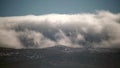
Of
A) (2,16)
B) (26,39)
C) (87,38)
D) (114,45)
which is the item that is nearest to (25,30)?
(26,39)

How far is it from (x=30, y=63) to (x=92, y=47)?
1.71m

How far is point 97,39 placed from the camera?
4930mm

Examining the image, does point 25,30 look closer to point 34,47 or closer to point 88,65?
point 34,47

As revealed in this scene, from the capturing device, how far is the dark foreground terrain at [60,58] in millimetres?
4812

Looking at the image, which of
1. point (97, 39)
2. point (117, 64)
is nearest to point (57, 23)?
point (97, 39)

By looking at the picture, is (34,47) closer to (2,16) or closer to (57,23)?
(57,23)

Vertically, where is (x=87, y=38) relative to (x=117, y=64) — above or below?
above

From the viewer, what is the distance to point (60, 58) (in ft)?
15.8

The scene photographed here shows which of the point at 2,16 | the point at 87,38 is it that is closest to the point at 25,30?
the point at 2,16

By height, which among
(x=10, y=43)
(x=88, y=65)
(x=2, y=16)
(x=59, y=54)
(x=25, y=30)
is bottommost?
(x=88, y=65)

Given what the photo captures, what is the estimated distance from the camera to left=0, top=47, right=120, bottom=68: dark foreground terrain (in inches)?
189

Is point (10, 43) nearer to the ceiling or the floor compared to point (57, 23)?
nearer to the floor

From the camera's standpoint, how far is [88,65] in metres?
4.88

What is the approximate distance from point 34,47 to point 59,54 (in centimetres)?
70
